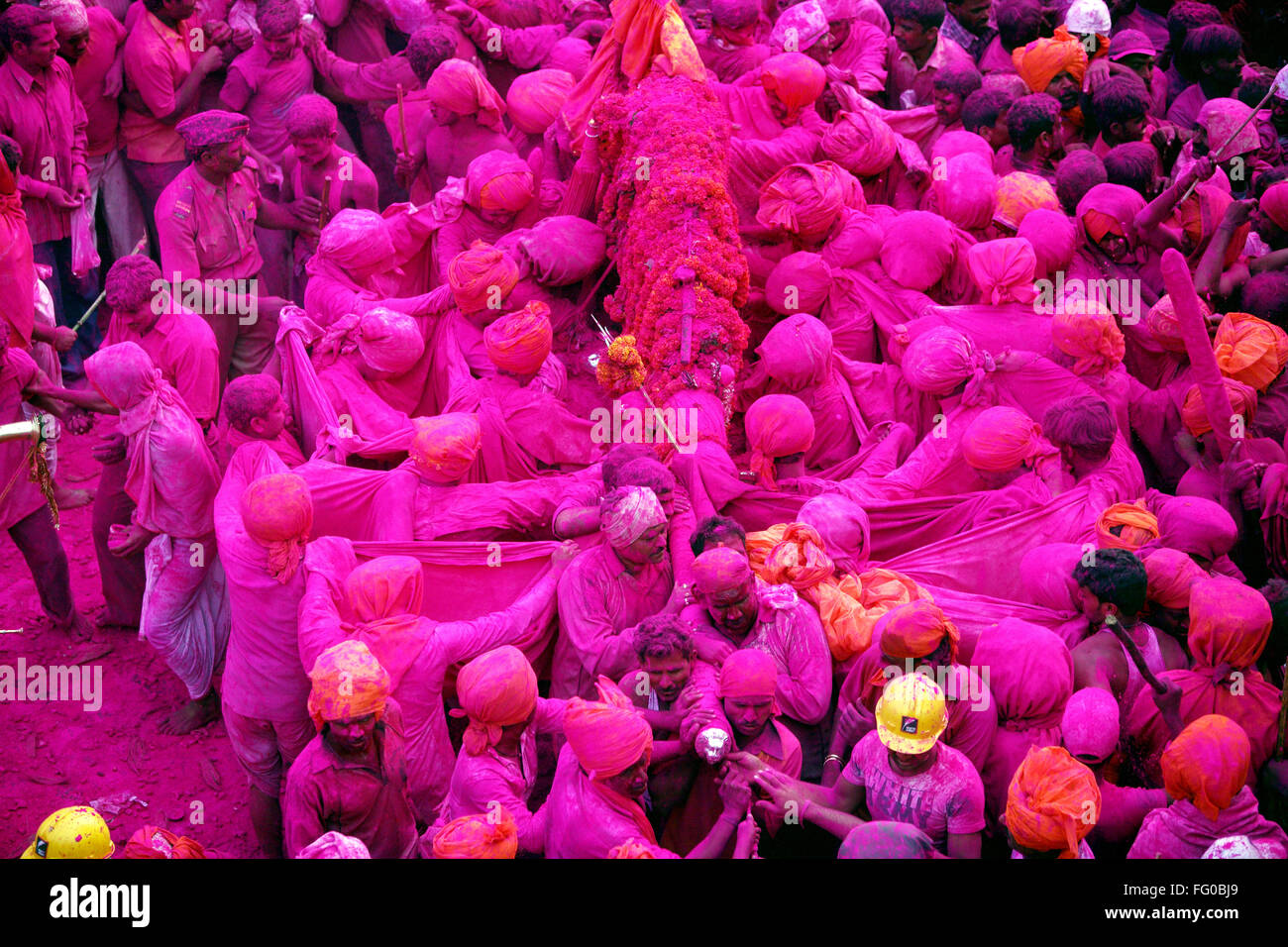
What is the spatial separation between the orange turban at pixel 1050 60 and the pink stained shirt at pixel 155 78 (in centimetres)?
635

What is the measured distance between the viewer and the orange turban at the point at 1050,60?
447 inches

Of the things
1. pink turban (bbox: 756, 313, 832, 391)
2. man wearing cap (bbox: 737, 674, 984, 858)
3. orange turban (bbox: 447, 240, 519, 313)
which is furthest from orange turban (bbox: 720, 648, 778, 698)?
orange turban (bbox: 447, 240, 519, 313)

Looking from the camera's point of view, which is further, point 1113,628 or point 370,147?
point 370,147

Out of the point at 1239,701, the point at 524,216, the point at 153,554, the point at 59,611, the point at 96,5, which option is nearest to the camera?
the point at 1239,701

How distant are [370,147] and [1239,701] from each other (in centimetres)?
798

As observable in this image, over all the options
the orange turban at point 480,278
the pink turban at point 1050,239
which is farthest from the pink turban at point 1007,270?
the orange turban at point 480,278

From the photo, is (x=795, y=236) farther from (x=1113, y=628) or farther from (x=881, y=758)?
(x=881, y=758)

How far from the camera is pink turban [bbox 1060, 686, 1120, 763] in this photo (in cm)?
592

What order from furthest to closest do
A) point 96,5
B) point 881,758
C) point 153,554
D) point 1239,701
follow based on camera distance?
point 96,5 → point 153,554 → point 1239,701 → point 881,758

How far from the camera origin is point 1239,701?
6434mm

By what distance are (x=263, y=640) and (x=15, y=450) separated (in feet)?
6.99

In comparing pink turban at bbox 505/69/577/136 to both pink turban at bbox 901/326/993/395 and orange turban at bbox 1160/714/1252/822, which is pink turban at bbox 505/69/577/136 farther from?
orange turban at bbox 1160/714/1252/822

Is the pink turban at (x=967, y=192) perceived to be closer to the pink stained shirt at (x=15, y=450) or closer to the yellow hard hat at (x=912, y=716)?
the yellow hard hat at (x=912, y=716)

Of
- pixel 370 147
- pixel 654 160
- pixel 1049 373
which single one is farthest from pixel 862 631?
pixel 370 147
